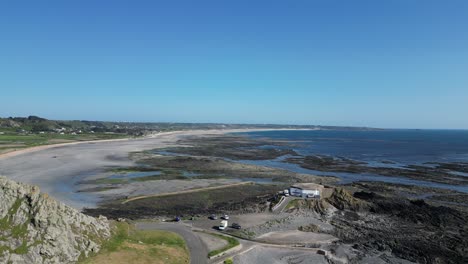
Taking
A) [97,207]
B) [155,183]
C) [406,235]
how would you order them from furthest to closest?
[155,183] → [97,207] → [406,235]

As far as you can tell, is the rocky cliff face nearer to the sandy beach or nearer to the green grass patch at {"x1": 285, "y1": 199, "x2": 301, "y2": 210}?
the sandy beach

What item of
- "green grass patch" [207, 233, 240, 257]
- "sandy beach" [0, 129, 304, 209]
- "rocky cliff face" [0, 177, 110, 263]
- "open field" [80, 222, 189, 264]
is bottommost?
"sandy beach" [0, 129, 304, 209]

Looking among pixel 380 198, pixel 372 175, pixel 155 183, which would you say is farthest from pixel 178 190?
pixel 372 175

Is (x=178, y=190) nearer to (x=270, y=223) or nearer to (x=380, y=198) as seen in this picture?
(x=270, y=223)

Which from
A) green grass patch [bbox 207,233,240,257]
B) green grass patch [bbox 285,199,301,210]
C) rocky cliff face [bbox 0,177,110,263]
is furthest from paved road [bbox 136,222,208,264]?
green grass patch [bbox 285,199,301,210]

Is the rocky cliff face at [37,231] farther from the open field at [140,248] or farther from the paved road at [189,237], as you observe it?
the paved road at [189,237]

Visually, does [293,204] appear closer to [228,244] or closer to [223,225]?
[223,225]

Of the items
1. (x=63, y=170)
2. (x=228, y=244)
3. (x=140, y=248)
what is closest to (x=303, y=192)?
(x=228, y=244)
